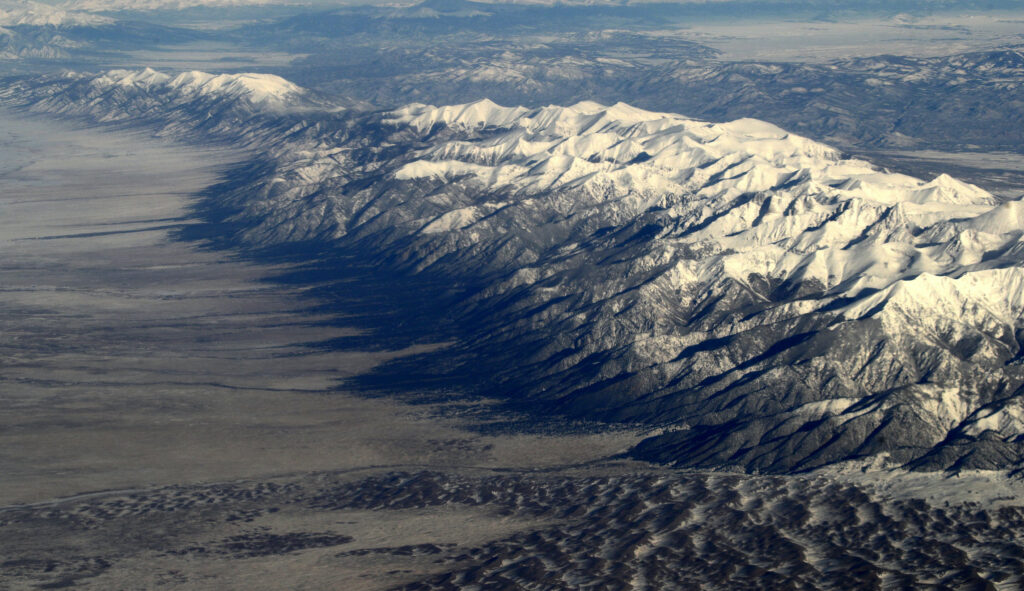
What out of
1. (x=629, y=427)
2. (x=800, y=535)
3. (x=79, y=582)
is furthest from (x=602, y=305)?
(x=79, y=582)

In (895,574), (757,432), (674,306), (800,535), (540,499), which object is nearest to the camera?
(895,574)

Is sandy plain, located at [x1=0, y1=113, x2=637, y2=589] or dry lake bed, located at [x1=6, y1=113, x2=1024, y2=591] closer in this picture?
dry lake bed, located at [x1=6, y1=113, x2=1024, y2=591]

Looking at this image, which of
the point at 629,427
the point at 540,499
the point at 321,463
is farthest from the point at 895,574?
the point at 321,463

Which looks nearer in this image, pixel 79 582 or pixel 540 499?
pixel 79 582

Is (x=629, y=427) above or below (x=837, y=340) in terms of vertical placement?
below

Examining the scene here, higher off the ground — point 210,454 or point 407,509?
point 407,509

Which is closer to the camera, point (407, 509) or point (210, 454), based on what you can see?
point (407, 509)

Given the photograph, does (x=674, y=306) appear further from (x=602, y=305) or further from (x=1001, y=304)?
(x=1001, y=304)

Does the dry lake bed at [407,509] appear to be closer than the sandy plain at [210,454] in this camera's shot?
Yes

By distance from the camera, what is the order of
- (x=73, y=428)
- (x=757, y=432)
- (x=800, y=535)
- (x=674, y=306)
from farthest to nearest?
(x=674, y=306)
(x=73, y=428)
(x=757, y=432)
(x=800, y=535)
